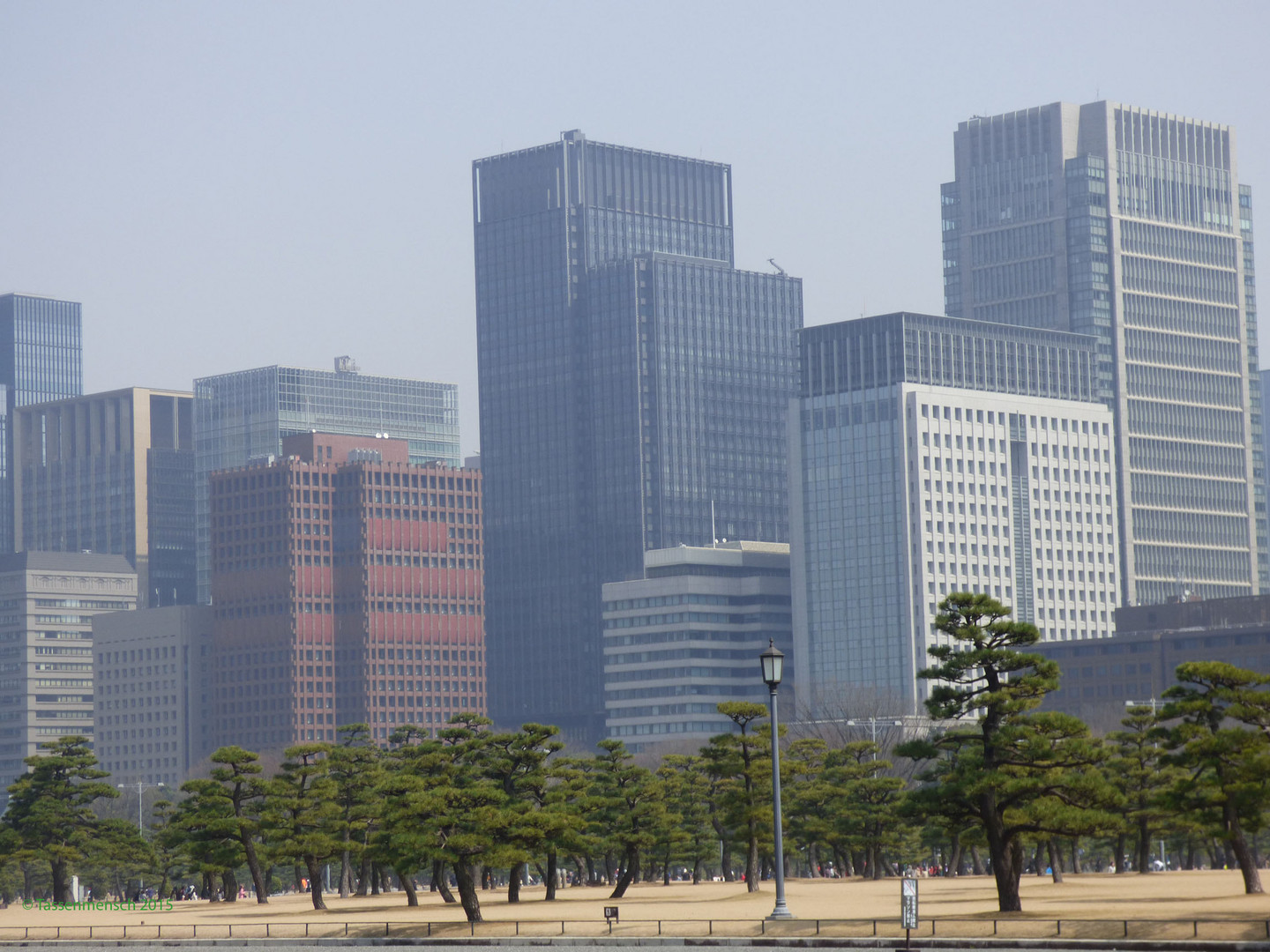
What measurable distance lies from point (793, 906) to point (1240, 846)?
1929cm

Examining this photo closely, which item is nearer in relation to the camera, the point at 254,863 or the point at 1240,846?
the point at 1240,846

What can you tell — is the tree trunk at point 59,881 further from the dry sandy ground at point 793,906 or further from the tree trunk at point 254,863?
the tree trunk at point 254,863

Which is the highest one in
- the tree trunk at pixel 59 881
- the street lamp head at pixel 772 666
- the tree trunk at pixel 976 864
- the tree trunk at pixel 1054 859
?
the street lamp head at pixel 772 666

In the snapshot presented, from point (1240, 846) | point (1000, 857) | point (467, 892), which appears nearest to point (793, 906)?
point (467, 892)

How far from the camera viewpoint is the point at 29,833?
4722 inches

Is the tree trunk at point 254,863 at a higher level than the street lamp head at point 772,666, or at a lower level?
lower

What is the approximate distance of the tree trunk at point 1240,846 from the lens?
3071 inches

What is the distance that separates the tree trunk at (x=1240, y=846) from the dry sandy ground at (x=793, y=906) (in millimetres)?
880

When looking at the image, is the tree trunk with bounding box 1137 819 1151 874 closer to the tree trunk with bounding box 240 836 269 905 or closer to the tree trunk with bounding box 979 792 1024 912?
the tree trunk with bounding box 979 792 1024 912

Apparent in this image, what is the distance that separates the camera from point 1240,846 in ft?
263

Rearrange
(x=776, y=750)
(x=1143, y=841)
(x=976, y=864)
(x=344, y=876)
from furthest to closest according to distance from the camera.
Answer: (x=976, y=864) < (x=344, y=876) < (x=1143, y=841) < (x=776, y=750)

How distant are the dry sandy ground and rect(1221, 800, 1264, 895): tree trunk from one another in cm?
88

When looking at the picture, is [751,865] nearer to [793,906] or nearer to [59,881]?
[793,906]

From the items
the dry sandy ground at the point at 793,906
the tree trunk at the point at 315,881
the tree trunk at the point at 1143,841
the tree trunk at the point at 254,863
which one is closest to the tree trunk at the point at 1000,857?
the dry sandy ground at the point at 793,906
